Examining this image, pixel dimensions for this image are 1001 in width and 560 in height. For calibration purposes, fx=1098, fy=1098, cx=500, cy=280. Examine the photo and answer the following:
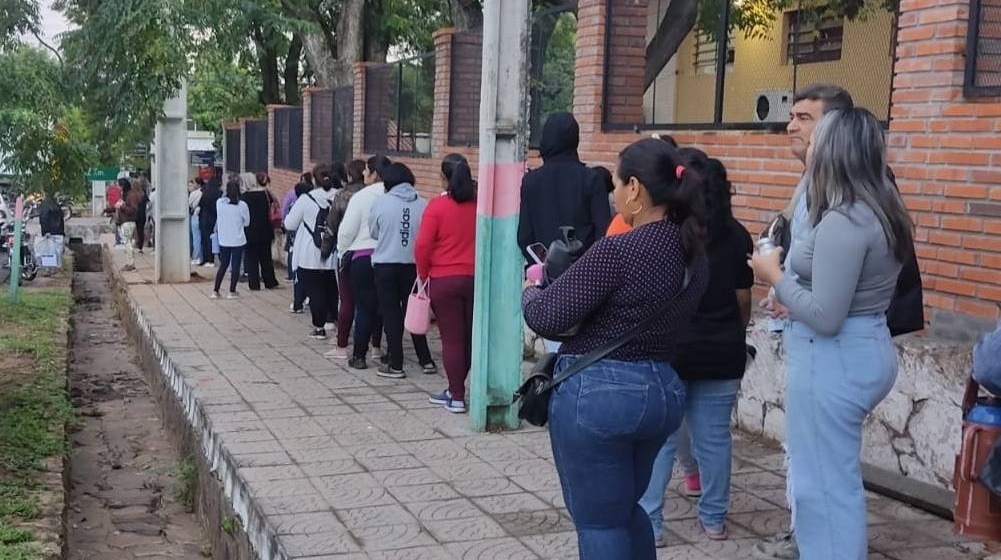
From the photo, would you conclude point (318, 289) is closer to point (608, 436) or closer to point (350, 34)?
point (608, 436)

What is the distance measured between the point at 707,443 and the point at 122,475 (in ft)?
18.2

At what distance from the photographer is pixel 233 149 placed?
97.8ft

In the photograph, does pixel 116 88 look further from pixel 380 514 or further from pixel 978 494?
pixel 978 494

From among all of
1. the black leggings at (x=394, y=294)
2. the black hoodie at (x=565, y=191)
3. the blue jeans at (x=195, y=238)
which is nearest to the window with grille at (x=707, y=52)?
the black hoodie at (x=565, y=191)

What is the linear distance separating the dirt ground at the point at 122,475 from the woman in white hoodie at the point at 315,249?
5.85ft

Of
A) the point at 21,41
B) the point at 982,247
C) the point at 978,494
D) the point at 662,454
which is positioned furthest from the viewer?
the point at 21,41

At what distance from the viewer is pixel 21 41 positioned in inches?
368

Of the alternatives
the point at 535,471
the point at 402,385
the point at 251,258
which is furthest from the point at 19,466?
the point at 251,258

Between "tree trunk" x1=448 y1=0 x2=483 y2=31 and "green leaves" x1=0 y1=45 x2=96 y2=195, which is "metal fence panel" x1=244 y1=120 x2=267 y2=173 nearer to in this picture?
"tree trunk" x1=448 y1=0 x2=483 y2=31

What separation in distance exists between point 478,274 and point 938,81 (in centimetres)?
271

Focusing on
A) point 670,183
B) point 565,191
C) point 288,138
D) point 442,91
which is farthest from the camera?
point 288,138

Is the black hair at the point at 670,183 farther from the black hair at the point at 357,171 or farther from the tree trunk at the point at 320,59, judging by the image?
the tree trunk at the point at 320,59

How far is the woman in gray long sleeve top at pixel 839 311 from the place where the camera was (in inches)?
131

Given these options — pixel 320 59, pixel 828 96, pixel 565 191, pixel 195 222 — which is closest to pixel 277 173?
pixel 320 59
